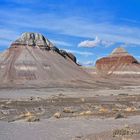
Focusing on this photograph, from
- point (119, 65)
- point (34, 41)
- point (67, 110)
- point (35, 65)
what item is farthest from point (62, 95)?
point (119, 65)

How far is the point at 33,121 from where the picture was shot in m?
24.4

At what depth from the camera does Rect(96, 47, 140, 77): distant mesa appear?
172 metres

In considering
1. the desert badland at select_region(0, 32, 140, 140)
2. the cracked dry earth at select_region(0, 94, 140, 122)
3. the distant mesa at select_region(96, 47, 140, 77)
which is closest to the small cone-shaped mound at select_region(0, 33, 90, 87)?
the desert badland at select_region(0, 32, 140, 140)

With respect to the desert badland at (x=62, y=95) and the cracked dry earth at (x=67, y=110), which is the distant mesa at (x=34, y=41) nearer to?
the desert badland at (x=62, y=95)

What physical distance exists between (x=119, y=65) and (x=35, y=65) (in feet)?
226

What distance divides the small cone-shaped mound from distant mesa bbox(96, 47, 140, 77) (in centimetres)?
4565

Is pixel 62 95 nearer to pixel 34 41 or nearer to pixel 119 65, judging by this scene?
pixel 34 41

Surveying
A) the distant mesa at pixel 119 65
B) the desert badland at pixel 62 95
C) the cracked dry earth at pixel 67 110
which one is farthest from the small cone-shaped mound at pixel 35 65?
the cracked dry earth at pixel 67 110

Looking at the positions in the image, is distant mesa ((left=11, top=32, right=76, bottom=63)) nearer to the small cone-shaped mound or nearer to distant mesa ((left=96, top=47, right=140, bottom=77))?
the small cone-shaped mound

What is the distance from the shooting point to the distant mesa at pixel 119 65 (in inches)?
6776

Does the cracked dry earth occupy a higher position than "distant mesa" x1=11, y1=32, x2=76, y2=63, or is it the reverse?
"distant mesa" x1=11, y1=32, x2=76, y2=63

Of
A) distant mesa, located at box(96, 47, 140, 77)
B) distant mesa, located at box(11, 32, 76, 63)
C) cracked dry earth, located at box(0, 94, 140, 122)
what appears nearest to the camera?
cracked dry earth, located at box(0, 94, 140, 122)

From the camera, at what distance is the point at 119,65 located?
589 ft

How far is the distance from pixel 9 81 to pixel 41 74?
39.3 ft
